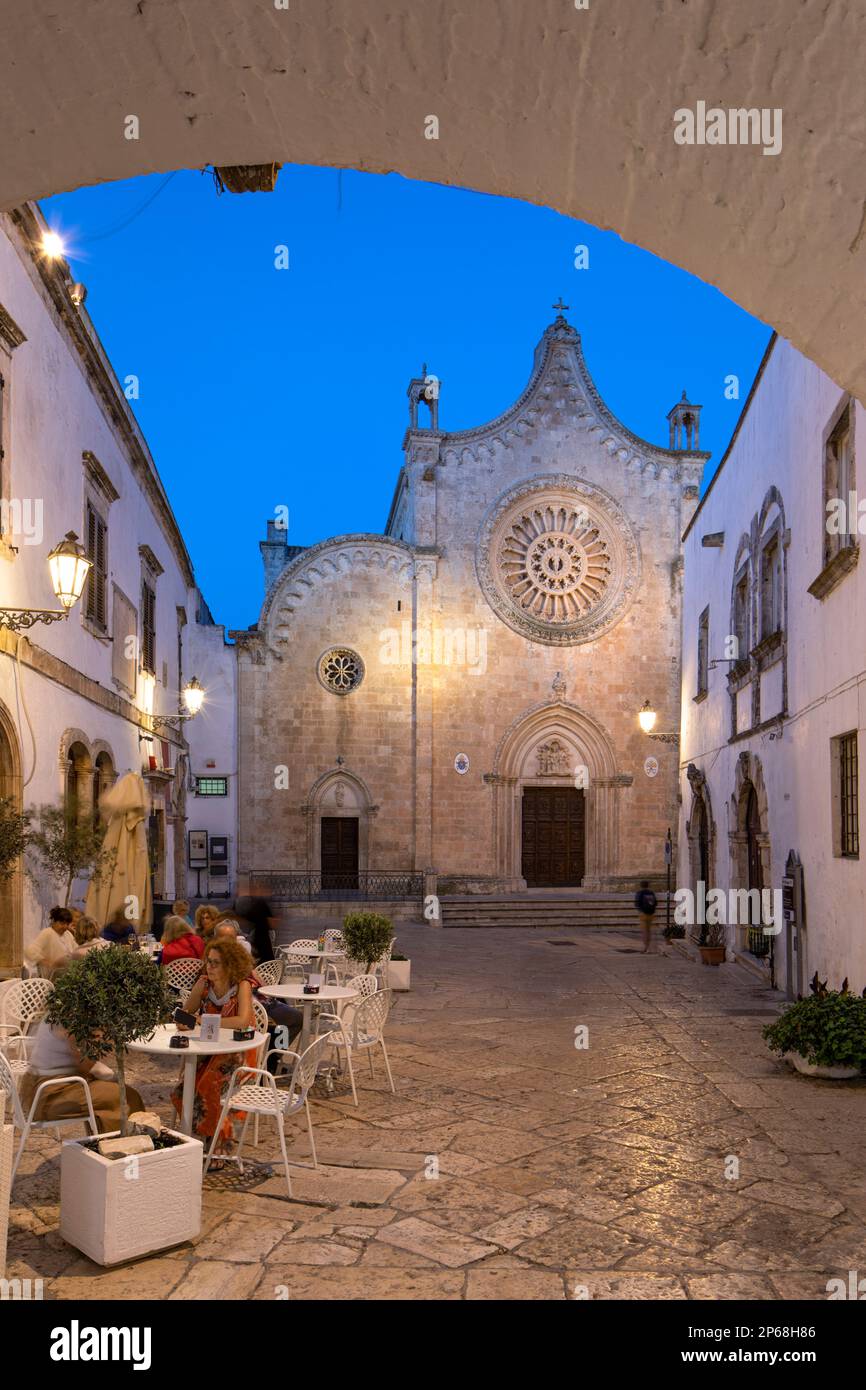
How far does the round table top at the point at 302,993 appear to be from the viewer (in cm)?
826

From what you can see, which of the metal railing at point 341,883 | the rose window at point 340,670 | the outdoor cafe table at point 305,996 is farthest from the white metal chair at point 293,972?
the rose window at point 340,670

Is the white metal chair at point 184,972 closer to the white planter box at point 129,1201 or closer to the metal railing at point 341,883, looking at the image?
the white planter box at point 129,1201

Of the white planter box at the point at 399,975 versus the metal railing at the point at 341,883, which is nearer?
the white planter box at the point at 399,975

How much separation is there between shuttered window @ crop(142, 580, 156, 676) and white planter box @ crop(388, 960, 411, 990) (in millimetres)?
7751

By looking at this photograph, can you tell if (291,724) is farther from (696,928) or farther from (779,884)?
(779,884)

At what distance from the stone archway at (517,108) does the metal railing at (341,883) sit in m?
22.5

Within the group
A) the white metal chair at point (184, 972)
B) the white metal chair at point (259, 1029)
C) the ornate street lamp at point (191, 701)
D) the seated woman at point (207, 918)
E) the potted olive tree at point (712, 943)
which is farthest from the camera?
the ornate street lamp at point (191, 701)

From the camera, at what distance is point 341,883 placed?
26.4 metres

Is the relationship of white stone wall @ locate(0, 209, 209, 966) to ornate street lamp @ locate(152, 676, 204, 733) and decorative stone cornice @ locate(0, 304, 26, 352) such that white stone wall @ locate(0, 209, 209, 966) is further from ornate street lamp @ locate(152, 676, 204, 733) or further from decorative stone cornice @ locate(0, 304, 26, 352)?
ornate street lamp @ locate(152, 676, 204, 733)

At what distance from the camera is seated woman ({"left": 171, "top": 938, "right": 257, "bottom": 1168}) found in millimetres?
6574

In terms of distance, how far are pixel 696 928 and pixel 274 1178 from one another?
13563 mm

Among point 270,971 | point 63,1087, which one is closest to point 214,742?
point 270,971

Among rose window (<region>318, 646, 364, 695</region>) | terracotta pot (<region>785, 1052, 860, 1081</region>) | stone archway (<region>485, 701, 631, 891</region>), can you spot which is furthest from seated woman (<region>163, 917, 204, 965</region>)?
stone archway (<region>485, 701, 631, 891</region>)
